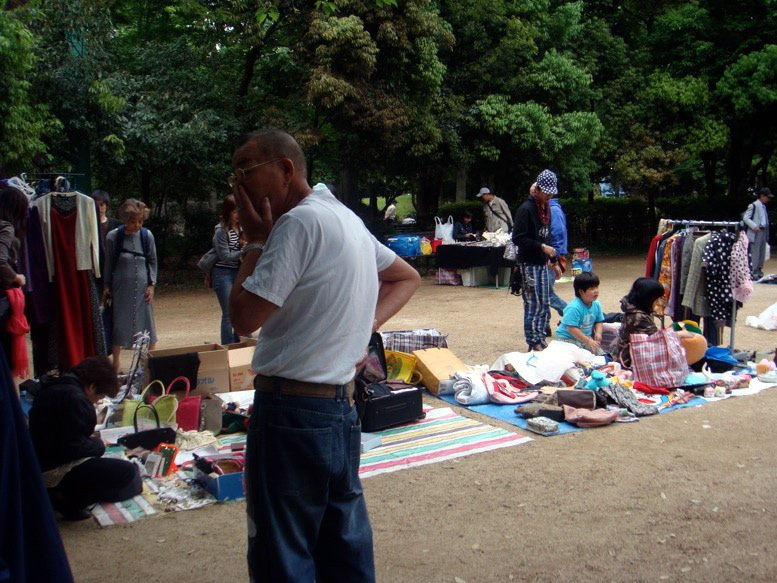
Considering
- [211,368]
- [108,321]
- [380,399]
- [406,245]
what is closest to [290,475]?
[380,399]

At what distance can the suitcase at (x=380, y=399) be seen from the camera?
6379 millimetres

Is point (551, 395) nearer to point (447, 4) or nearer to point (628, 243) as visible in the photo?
point (447, 4)

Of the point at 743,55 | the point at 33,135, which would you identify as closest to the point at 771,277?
the point at 743,55

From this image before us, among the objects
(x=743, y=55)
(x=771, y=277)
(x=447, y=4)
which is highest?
(x=447, y=4)

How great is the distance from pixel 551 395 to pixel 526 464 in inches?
61.9

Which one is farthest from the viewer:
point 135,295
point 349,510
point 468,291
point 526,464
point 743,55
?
point 743,55

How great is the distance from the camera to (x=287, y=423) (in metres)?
2.66

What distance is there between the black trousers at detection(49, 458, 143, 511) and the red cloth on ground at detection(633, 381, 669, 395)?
451 cm

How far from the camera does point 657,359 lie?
752 cm

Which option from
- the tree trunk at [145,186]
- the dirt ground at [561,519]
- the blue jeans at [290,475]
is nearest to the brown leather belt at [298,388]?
the blue jeans at [290,475]

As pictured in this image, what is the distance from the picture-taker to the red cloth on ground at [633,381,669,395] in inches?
288

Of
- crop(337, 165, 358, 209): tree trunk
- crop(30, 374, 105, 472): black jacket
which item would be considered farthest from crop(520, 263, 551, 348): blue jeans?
crop(337, 165, 358, 209): tree trunk

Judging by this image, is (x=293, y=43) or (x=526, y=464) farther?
(x=293, y=43)

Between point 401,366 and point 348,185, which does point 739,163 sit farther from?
point 401,366
